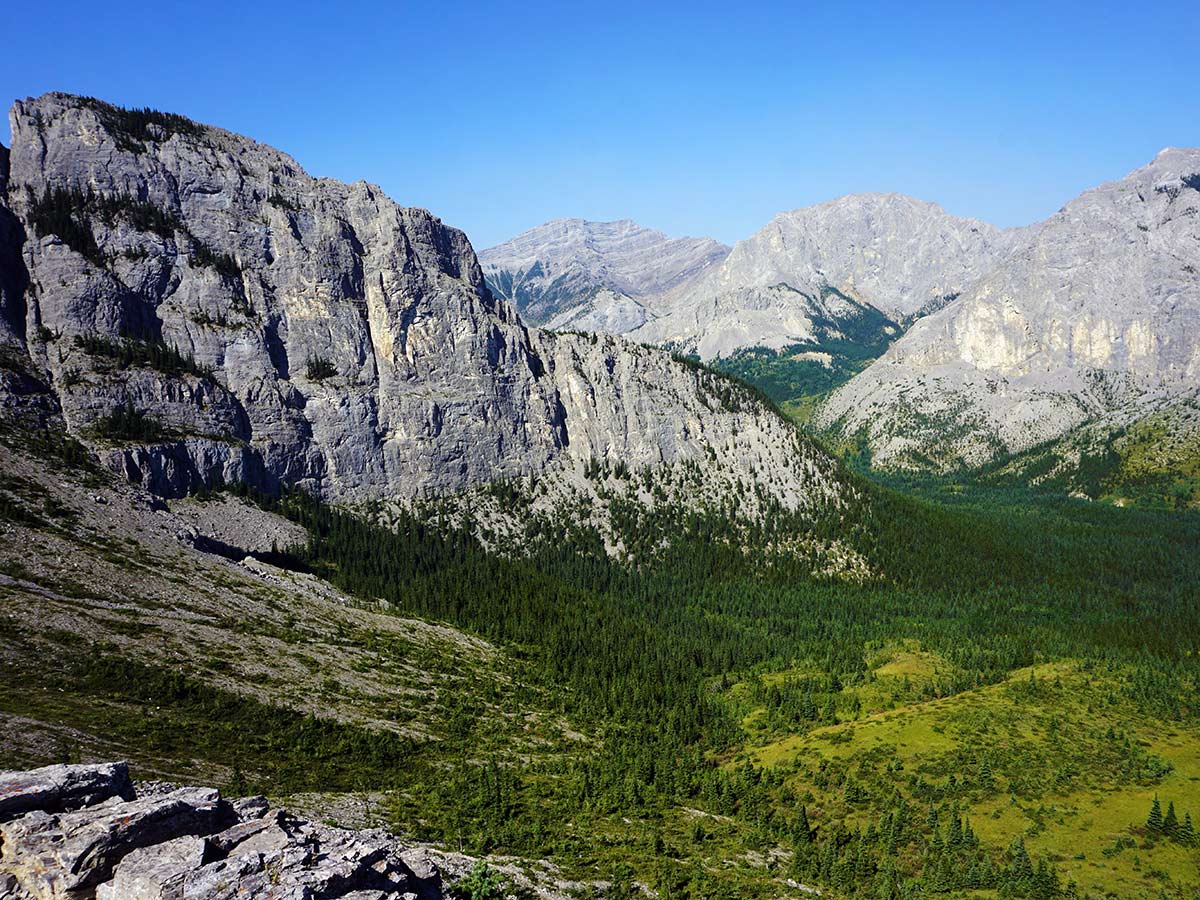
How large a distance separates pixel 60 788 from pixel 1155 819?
11551 cm

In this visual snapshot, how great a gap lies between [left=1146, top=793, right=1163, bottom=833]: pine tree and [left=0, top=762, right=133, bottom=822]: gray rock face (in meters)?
112

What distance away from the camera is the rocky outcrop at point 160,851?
30516 mm

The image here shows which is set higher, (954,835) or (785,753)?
A: (785,753)

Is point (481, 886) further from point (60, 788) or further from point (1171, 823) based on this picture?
point (1171, 823)

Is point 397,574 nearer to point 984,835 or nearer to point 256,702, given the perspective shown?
point 256,702

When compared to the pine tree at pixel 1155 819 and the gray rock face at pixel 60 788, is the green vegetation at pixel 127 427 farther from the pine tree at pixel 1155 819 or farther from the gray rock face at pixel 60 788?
the pine tree at pixel 1155 819

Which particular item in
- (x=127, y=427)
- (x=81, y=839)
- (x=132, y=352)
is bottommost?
(x=81, y=839)

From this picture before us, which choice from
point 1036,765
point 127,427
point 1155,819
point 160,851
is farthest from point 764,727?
point 127,427

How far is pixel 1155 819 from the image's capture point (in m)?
93.7

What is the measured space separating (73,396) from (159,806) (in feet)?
563

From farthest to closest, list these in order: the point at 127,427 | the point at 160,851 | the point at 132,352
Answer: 1. the point at 132,352
2. the point at 127,427
3. the point at 160,851

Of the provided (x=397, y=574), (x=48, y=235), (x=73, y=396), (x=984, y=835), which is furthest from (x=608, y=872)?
(x=48, y=235)

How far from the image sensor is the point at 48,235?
19425cm

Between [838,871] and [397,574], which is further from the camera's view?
[397,574]
